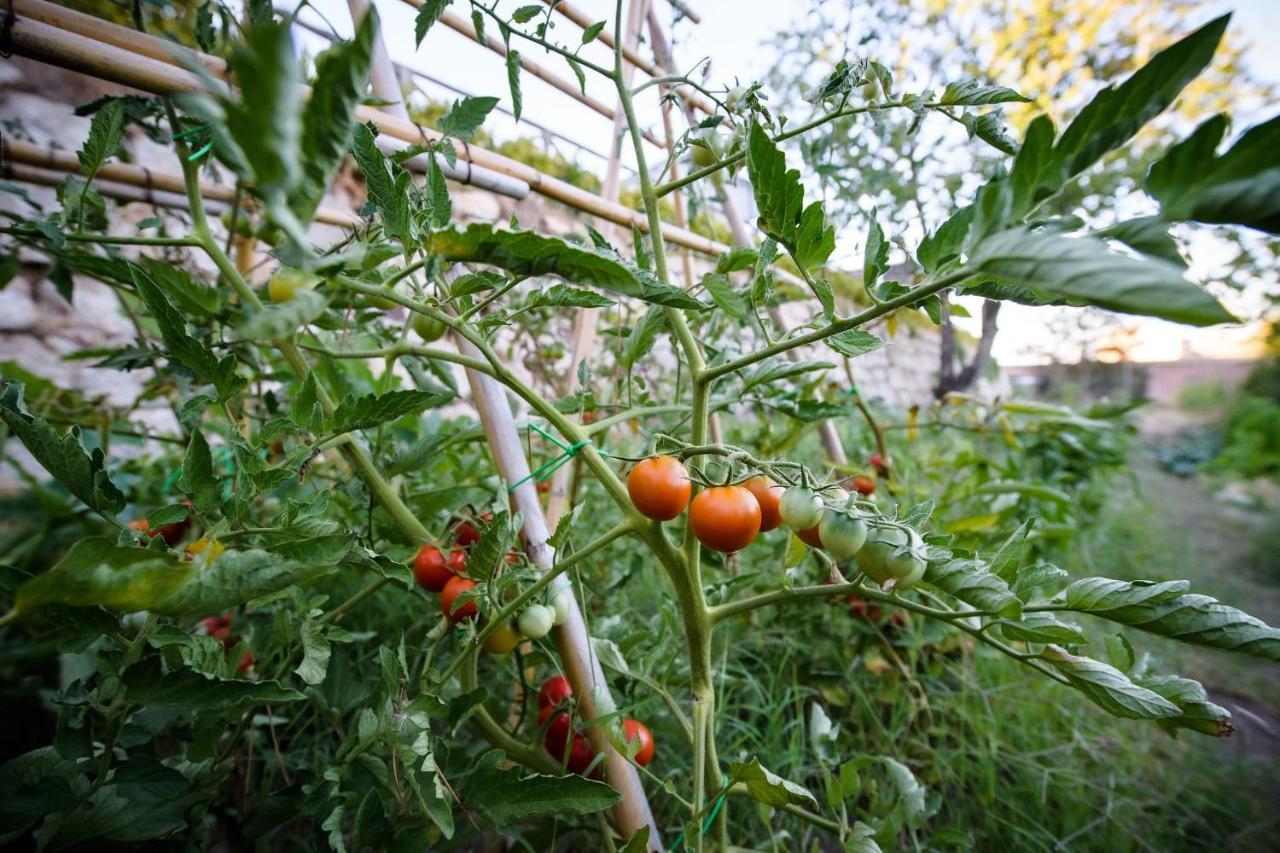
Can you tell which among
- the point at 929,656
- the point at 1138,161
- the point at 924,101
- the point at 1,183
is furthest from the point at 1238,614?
the point at 1138,161

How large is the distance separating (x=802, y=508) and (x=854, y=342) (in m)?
0.13

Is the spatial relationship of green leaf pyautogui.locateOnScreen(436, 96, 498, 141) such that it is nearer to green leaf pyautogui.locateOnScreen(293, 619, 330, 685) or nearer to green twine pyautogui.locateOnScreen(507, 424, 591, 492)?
green twine pyautogui.locateOnScreen(507, 424, 591, 492)

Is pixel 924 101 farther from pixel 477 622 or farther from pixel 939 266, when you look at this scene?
pixel 477 622

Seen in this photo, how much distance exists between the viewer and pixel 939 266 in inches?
12.9

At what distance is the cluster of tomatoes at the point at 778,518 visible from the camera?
13.9 inches

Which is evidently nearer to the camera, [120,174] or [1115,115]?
[1115,115]

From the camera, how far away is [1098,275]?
0.21 meters

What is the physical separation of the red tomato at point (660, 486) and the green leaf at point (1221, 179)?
29cm

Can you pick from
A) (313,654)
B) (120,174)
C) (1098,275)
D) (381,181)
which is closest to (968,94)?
(1098,275)

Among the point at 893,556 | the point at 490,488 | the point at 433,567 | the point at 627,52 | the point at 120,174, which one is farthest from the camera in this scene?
the point at 627,52

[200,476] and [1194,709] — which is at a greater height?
[200,476]

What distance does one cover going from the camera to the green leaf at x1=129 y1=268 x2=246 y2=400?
40 centimetres

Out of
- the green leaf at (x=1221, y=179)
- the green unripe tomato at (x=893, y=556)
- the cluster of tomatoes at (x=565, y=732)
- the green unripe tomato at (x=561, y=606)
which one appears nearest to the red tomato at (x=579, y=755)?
the cluster of tomatoes at (x=565, y=732)

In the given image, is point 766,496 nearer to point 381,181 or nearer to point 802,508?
point 802,508
